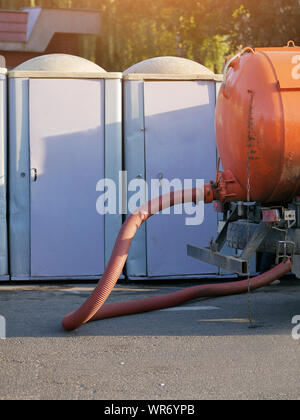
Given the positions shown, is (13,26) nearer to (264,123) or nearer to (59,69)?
(59,69)

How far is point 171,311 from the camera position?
6.42 meters

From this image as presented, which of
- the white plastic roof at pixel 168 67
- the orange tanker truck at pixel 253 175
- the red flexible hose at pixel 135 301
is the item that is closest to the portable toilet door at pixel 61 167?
the white plastic roof at pixel 168 67

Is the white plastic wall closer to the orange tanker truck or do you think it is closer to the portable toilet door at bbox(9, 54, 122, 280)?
the portable toilet door at bbox(9, 54, 122, 280)

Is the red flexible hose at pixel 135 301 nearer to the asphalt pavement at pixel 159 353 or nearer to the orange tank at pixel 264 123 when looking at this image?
the asphalt pavement at pixel 159 353

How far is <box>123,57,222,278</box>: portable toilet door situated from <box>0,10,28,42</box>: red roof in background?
12.6 meters

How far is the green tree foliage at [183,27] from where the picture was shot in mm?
15617

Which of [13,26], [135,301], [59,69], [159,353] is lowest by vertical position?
[159,353]

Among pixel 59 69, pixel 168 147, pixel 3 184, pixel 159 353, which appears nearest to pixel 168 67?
pixel 168 147

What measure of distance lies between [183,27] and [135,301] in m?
15.9

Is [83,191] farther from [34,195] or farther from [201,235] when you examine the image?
[201,235]

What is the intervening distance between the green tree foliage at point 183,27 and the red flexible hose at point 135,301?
9.87 meters

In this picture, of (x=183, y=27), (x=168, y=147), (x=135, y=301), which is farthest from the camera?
(x=183, y=27)

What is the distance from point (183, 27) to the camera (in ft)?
68.0
